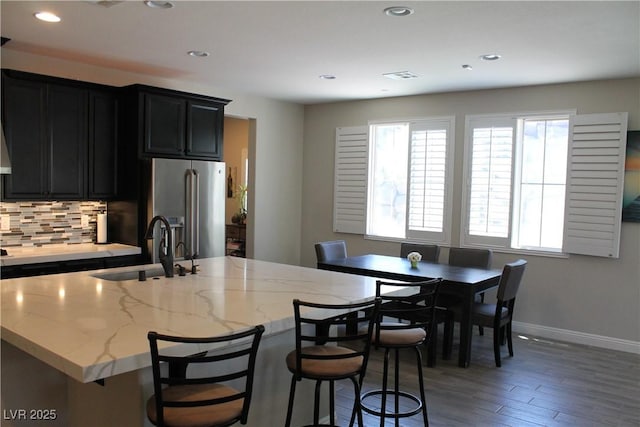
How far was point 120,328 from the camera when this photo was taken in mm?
2045

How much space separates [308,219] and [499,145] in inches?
112

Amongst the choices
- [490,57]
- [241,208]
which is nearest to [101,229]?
[241,208]

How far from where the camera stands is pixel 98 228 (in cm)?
521

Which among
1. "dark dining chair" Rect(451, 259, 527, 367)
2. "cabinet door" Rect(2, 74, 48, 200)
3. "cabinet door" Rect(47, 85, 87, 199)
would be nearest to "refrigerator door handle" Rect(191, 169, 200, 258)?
"cabinet door" Rect(47, 85, 87, 199)

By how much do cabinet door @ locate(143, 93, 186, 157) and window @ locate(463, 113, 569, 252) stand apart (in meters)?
3.18

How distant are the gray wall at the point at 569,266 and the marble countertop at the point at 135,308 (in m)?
3.07

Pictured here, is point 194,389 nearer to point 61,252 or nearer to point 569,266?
point 61,252

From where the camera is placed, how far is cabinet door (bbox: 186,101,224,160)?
5398mm

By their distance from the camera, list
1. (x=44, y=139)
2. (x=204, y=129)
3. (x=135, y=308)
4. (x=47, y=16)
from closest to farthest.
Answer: (x=135, y=308), (x=47, y=16), (x=44, y=139), (x=204, y=129)

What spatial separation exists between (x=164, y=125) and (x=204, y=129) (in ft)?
1.60

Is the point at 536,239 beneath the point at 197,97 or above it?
beneath

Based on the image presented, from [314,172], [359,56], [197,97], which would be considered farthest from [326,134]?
[359,56]

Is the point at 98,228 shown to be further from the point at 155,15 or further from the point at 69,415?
the point at 69,415

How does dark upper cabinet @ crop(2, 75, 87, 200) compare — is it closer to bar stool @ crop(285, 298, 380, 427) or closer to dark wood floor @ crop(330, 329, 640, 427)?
dark wood floor @ crop(330, 329, 640, 427)
